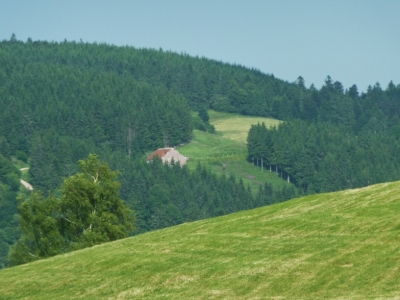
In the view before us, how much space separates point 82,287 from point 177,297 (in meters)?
7.80

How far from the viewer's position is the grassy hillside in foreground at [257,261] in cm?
4762

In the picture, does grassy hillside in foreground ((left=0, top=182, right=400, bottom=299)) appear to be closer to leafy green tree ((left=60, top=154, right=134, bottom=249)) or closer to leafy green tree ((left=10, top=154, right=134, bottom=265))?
leafy green tree ((left=10, top=154, right=134, bottom=265))

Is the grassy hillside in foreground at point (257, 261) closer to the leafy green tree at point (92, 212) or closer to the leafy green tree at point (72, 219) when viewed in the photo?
the leafy green tree at point (72, 219)

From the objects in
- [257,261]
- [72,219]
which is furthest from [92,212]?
[257,261]

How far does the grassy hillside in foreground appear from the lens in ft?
156

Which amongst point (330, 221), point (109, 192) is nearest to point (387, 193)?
point (330, 221)

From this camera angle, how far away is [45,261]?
68.3m

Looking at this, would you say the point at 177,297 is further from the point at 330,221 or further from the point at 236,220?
the point at 236,220

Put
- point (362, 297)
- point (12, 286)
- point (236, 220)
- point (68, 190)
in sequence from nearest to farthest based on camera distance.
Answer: point (362, 297), point (12, 286), point (236, 220), point (68, 190)

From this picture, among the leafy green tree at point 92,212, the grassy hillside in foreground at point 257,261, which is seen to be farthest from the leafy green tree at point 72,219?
the grassy hillside in foreground at point 257,261

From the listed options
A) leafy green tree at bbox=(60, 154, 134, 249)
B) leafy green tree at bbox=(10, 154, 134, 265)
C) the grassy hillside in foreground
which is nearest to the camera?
the grassy hillside in foreground

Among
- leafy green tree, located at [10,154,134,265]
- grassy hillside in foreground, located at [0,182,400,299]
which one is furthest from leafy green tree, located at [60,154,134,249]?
grassy hillside in foreground, located at [0,182,400,299]

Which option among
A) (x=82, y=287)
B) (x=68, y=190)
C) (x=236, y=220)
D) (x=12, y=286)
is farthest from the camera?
(x=68, y=190)

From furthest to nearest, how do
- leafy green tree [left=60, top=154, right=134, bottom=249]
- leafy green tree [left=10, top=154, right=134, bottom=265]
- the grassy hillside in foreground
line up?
leafy green tree [left=60, top=154, right=134, bottom=249]
leafy green tree [left=10, top=154, right=134, bottom=265]
the grassy hillside in foreground
